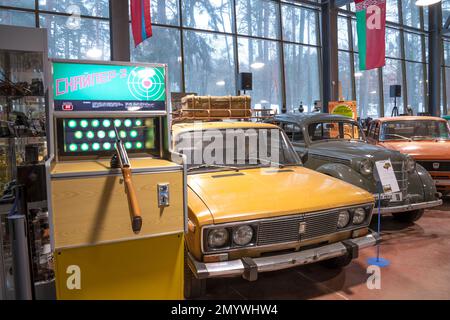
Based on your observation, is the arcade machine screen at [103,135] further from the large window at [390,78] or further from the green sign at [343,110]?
the large window at [390,78]

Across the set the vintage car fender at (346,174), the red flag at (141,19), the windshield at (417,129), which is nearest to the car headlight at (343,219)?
the vintage car fender at (346,174)

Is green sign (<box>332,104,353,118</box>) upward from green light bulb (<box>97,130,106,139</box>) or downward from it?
upward

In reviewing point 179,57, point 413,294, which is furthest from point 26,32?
point 179,57

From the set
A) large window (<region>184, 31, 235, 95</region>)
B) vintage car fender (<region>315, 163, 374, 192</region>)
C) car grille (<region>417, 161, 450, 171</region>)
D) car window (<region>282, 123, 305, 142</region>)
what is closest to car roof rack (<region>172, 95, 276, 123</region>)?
car window (<region>282, 123, 305, 142</region>)

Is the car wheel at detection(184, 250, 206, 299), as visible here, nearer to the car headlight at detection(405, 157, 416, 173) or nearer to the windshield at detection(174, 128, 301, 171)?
the windshield at detection(174, 128, 301, 171)

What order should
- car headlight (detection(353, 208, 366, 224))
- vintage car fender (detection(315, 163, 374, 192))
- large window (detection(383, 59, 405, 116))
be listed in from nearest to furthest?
car headlight (detection(353, 208, 366, 224)) → vintage car fender (detection(315, 163, 374, 192)) → large window (detection(383, 59, 405, 116))

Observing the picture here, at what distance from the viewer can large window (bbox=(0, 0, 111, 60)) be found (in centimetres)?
891

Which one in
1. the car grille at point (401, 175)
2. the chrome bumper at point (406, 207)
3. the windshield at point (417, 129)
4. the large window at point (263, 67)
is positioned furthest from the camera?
the large window at point (263, 67)

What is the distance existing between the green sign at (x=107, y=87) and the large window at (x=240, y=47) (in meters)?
7.77

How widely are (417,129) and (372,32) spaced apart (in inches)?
130

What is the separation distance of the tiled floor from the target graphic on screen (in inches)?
74.0

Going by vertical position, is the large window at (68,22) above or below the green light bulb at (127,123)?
above

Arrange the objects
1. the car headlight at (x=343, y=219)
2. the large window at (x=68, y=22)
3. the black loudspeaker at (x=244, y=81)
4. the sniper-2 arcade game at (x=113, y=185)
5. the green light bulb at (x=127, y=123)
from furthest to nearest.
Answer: the black loudspeaker at (x=244, y=81)
the large window at (x=68, y=22)
the car headlight at (x=343, y=219)
the green light bulb at (x=127, y=123)
the sniper-2 arcade game at (x=113, y=185)

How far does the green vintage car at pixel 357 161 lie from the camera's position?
475 centimetres
